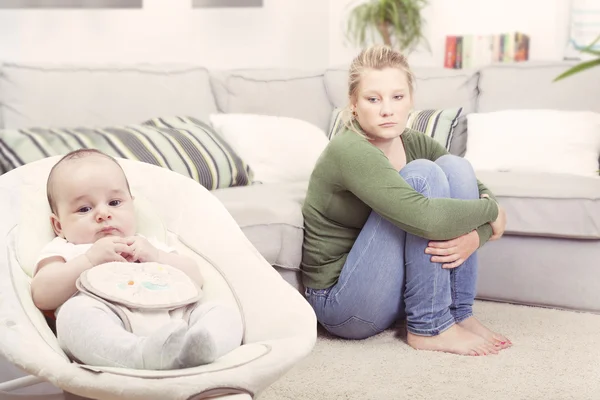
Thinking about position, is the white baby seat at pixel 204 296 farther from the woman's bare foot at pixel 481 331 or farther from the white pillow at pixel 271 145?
the white pillow at pixel 271 145

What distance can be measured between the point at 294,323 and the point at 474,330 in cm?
87

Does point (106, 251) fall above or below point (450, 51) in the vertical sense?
below

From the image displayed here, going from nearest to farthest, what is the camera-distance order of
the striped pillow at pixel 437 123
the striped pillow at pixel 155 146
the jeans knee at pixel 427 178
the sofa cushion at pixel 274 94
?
the jeans knee at pixel 427 178, the striped pillow at pixel 155 146, the striped pillow at pixel 437 123, the sofa cushion at pixel 274 94

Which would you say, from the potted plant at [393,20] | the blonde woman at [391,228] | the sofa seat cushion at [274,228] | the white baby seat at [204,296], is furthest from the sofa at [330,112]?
the potted plant at [393,20]

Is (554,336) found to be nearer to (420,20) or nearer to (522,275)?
(522,275)

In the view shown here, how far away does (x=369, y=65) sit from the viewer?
1.88 metres

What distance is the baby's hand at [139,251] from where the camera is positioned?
1.39 m

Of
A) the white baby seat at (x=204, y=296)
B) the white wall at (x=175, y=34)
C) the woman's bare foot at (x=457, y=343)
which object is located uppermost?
the white wall at (x=175, y=34)

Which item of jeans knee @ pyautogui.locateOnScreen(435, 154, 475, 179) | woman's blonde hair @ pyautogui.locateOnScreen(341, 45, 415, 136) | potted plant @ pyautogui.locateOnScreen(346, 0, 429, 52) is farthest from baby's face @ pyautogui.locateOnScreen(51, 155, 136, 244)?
potted plant @ pyautogui.locateOnScreen(346, 0, 429, 52)

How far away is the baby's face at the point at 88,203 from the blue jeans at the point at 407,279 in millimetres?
645

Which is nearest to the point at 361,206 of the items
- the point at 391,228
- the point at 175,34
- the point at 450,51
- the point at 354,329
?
the point at 391,228

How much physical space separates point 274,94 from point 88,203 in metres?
1.61

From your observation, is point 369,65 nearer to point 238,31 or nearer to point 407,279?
point 407,279

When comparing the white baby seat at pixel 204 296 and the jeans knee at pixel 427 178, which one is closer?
the white baby seat at pixel 204 296
